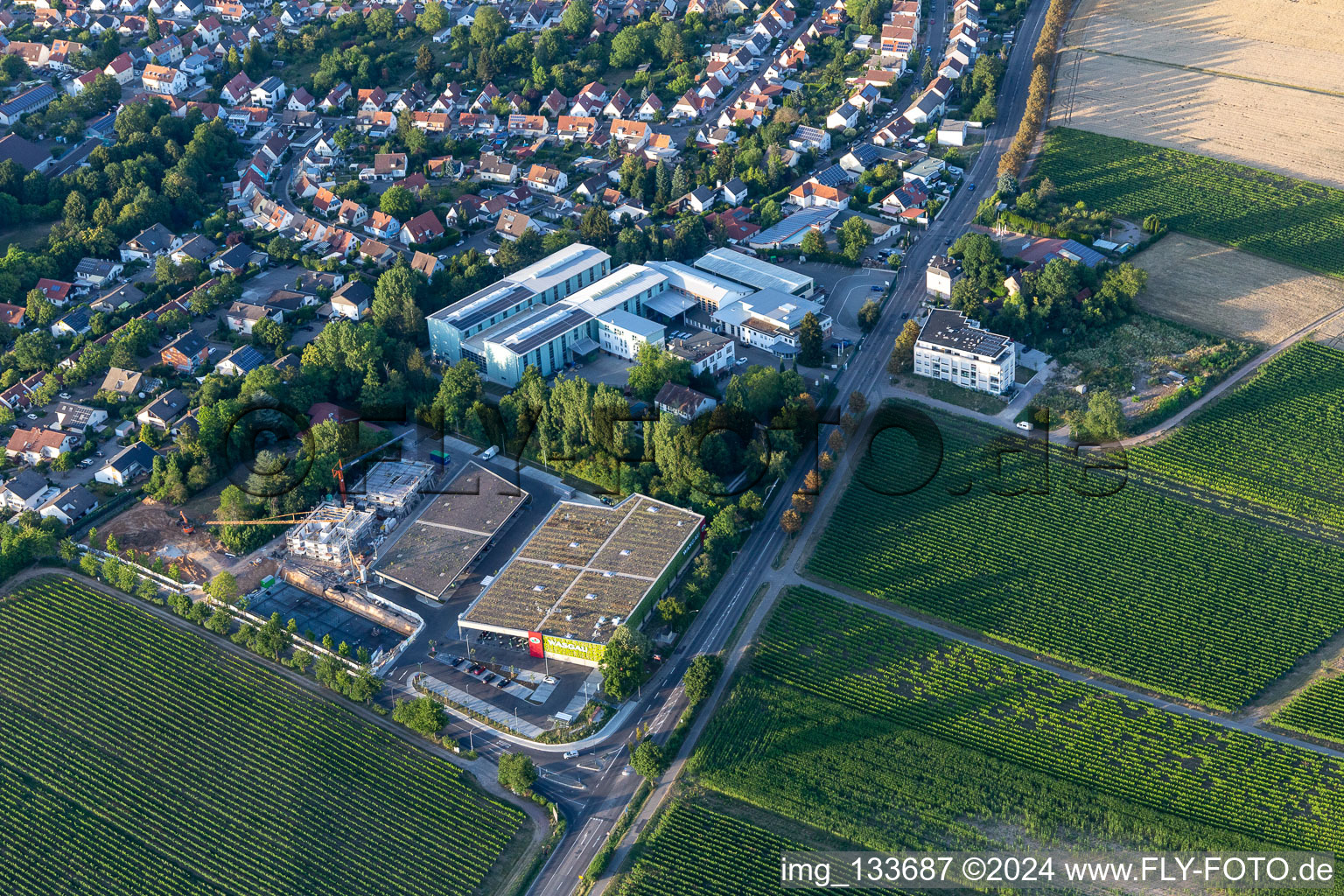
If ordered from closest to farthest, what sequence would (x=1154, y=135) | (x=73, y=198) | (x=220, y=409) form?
(x=220, y=409) → (x=73, y=198) → (x=1154, y=135)

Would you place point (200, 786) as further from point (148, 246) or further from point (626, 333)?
point (148, 246)

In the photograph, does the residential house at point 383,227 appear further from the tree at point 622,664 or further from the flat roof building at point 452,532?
the tree at point 622,664

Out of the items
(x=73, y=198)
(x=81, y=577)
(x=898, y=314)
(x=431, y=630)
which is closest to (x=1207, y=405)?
(x=898, y=314)

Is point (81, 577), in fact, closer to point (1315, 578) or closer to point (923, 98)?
point (1315, 578)

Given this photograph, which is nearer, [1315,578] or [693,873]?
[693,873]

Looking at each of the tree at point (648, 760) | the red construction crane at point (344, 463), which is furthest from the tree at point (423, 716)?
the red construction crane at point (344, 463)

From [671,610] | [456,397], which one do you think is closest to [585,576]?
[671,610]

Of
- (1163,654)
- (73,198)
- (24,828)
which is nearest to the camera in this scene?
(24,828)
